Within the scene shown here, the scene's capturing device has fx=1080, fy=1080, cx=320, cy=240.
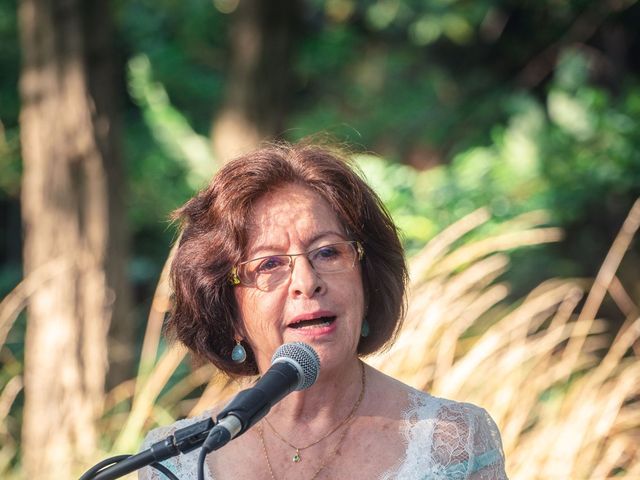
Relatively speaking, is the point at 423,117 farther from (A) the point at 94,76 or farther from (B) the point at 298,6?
(A) the point at 94,76

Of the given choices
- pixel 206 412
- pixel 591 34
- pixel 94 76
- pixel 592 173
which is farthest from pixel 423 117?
pixel 206 412

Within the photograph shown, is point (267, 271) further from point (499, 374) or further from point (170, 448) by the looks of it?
point (499, 374)

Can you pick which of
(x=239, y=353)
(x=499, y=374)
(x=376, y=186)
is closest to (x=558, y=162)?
(x=376, y=186)

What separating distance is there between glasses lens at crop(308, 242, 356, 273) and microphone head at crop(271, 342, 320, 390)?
1.88 ft

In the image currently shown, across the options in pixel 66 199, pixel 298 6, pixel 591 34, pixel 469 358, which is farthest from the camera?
pixel 591 34

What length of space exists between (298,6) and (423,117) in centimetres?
209

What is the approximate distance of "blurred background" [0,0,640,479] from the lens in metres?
4.84

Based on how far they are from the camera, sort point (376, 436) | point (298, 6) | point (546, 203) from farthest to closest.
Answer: point (298, 6)
point (546, 203)
point (376, 436)

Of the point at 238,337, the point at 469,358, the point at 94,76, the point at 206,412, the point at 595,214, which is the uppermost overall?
the point at 94,76

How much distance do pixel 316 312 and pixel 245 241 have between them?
33 cm

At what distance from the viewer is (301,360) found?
2.18 metres

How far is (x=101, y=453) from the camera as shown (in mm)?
4945

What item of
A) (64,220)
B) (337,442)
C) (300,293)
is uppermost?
(300,293)

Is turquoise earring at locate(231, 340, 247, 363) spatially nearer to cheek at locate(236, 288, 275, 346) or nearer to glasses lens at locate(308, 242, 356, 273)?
cheek at locate(236, 288, 275, 346)
